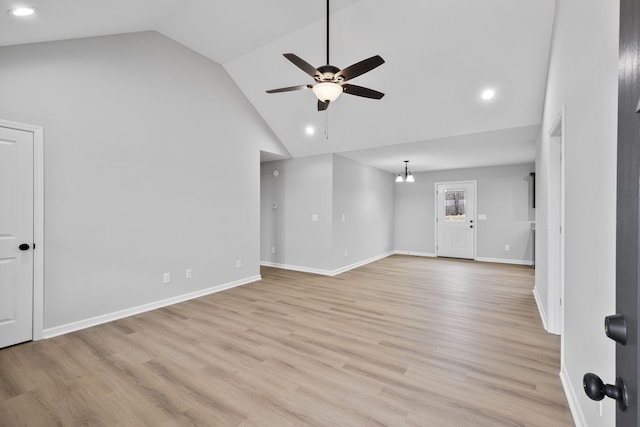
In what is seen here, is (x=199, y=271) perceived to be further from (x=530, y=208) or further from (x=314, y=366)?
(x=530, y=208)

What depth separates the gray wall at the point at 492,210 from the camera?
7.10m

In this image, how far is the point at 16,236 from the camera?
9.47 ft

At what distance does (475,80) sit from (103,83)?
4400 mm

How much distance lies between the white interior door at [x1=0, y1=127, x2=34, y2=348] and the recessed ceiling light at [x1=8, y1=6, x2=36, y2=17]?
1.08 metres

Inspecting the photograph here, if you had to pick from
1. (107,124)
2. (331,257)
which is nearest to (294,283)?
(331,257)

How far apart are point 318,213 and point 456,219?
4.12 metres

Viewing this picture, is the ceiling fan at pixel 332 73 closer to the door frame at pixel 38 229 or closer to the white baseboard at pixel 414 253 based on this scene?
the door frame at pixel 38 229

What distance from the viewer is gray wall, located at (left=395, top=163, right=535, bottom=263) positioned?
7.10 meters

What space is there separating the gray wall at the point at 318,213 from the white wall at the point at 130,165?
1.47 meters

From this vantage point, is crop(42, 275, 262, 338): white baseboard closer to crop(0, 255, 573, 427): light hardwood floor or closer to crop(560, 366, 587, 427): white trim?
crop(0, 255, 573, 427): light hardwood floor

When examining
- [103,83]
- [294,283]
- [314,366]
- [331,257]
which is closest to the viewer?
[314,366]

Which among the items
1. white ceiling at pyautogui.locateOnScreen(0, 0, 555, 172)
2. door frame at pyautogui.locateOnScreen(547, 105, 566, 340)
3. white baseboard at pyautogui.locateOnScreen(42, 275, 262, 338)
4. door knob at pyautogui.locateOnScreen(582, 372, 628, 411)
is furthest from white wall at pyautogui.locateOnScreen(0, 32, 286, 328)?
door frame at pyautogui.locateOnScreen(547, 105, 566, 340)

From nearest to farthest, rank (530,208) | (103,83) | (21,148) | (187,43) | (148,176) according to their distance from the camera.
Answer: (21,148), (103,83), (148,176), (187,43), (530,208)

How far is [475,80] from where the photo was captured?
3639 millimetres
